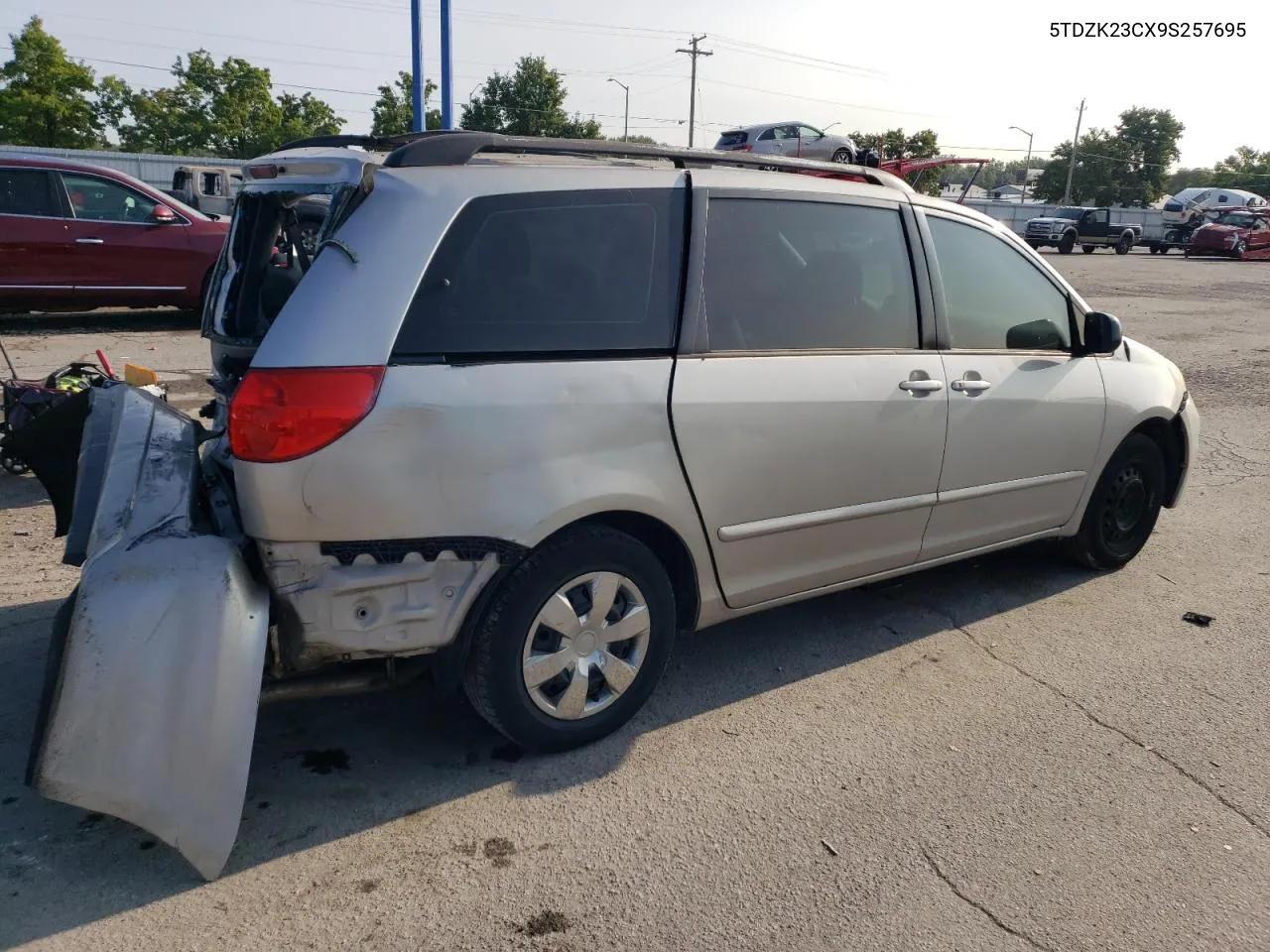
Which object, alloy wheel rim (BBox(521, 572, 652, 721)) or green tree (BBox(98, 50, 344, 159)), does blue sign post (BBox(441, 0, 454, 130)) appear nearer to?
alloy wheel rim (BBox(521, 572, 652, 721))

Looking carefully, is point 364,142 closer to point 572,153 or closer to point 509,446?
point 572,153

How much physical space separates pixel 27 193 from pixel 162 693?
1008 centimetres

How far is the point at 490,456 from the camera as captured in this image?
2840mm

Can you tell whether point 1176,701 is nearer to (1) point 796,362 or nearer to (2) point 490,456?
(1) point 796,362

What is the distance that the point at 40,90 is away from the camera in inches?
1591

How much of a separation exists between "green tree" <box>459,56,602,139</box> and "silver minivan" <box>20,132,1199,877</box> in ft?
186

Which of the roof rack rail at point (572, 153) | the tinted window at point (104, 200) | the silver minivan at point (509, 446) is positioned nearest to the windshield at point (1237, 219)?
the tinted window at point (104, 200)

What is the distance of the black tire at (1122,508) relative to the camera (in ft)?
16.1

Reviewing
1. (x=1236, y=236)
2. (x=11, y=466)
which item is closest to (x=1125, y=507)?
(x=11, y=466)

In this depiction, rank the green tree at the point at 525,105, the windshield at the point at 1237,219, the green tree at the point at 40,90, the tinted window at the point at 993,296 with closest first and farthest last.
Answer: the tinted window at the point at 993,296 < the windshield at the point at 1237,219 < the green tree at the point at 40,90 < the green tree at the point at 525,105

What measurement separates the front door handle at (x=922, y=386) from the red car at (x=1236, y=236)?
35259 mm

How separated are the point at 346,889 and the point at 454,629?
0.73m

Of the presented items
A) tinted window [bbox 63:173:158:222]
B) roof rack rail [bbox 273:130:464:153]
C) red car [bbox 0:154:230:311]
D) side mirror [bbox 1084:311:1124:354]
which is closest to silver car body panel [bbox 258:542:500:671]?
roof rack rail [bbox 273:130:464:153]

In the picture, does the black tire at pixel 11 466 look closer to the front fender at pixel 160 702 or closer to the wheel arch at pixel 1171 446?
the front fender at pixel 160 702
